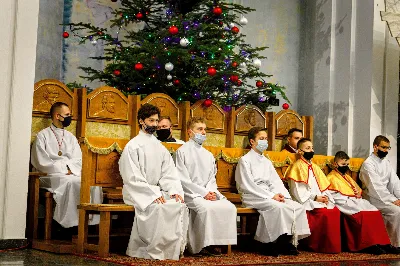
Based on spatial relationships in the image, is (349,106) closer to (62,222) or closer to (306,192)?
(306,192)

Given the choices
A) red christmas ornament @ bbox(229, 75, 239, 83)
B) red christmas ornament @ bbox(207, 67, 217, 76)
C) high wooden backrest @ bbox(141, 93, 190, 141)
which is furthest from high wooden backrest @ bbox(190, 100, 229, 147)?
red christmas ornament @ bbox(207, 67, 217, 76)

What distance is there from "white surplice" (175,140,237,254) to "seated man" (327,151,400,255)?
2.03 meters

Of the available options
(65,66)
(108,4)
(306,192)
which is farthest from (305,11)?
(306,192)

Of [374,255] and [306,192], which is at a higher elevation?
[306,192]

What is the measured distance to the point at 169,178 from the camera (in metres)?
7.48

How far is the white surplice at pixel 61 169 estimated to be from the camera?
26.1 ft

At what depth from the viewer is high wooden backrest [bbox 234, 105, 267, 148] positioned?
1076 centimetres

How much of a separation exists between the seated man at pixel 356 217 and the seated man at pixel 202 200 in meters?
2.02

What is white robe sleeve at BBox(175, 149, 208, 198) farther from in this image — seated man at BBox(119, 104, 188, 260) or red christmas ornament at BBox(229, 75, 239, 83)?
red christmas ornament at BBox(229, 75, 239, 83)

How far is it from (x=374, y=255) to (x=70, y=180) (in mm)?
3980

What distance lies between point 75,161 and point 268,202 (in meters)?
2.52

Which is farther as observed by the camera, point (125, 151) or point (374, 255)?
point (374, 255)

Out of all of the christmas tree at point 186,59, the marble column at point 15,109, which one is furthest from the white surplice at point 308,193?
the marble column at point 15,109

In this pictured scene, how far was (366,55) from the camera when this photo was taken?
11859mm
